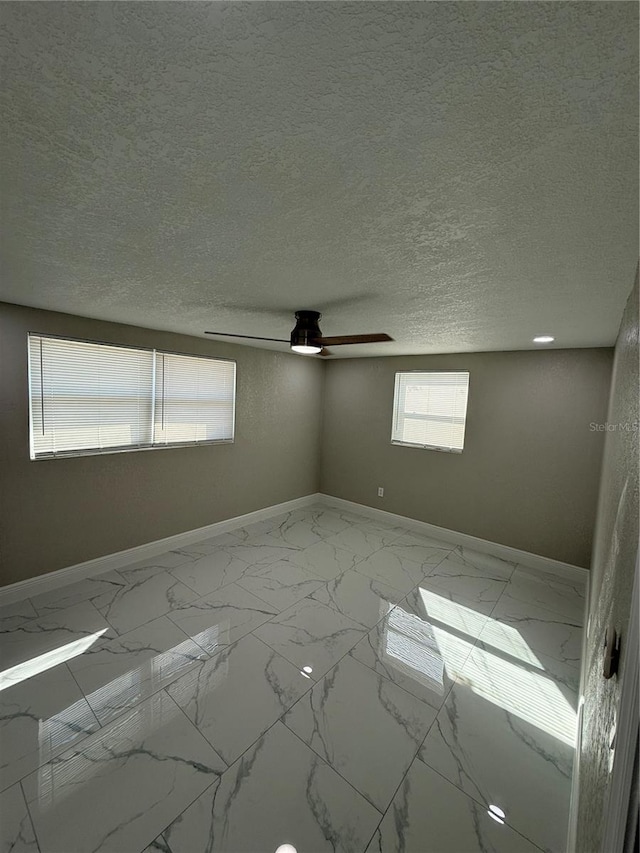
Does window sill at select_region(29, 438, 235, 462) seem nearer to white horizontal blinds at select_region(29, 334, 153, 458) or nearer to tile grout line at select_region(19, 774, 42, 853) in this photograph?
white horizontal blinds at select_region(29, 334, 153, 458)

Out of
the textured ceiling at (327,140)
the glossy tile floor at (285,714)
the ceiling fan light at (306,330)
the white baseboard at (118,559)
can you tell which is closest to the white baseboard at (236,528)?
the white baseboard at (118,559)

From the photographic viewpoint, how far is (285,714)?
1774mm

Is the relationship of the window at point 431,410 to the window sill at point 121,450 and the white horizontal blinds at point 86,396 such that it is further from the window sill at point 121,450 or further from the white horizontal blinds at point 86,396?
the white horizontal blinds at point 86,396

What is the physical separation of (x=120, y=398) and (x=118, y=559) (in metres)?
1.45

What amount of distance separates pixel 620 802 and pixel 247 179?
1490mm

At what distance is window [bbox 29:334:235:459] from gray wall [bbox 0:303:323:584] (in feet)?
0.28

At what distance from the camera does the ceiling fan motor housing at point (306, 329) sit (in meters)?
2.29

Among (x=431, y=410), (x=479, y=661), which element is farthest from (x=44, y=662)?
(x=431, y=410)

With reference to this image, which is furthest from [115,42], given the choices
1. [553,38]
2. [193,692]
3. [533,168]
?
[193,692]

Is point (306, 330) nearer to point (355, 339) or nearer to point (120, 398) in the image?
point (355, 339)

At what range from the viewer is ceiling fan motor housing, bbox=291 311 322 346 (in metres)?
2.29

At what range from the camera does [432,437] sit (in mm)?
4168

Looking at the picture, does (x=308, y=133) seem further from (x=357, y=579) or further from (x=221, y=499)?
(x=221, y=499)

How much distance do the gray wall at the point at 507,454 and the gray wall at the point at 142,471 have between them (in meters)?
0.95
